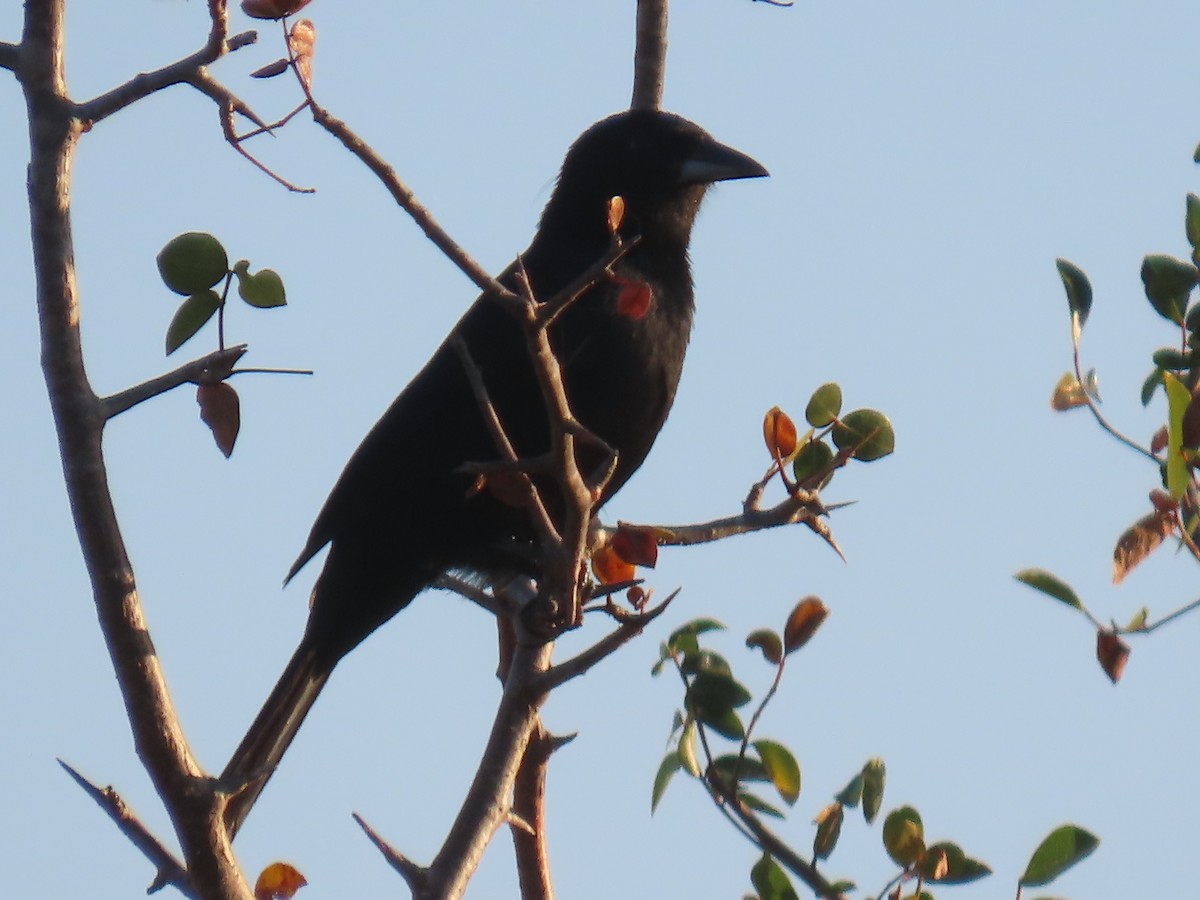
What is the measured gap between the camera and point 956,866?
8.71 feet

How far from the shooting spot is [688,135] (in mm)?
4598

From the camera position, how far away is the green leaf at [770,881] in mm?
2754

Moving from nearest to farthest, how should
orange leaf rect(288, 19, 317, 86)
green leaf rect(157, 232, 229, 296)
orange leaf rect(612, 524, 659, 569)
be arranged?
orange leaf rect(288, 19, 317, 86), green leaf rect(157, 232, 229, 296), orange leaf rect(612, 524, 659, 569)

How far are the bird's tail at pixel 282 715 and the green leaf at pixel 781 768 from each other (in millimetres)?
1227

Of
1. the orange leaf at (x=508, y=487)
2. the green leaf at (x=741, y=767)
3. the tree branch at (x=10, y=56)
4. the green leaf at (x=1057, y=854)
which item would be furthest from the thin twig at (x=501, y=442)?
the green leaf at (x=1057, y=854)

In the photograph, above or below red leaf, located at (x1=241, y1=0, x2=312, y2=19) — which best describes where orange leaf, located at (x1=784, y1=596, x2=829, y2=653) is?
below

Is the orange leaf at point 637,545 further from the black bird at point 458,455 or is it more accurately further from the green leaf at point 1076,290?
the black bird at point 458,455

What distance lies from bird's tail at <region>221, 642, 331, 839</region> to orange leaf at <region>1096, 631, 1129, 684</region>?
1.86 m

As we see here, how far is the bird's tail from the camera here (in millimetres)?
3666

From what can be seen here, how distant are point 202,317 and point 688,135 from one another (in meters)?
2.43

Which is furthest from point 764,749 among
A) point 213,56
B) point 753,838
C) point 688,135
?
point 688,135

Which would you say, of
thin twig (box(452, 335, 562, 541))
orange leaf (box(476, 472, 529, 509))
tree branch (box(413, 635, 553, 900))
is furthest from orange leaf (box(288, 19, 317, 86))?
tree branch (box(413, 635, 553, 900))

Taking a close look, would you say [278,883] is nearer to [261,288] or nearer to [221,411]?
[221,411]

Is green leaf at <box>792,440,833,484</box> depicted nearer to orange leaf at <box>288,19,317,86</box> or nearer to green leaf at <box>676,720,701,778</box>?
green leaf at <box>676,720,701,778</box>
